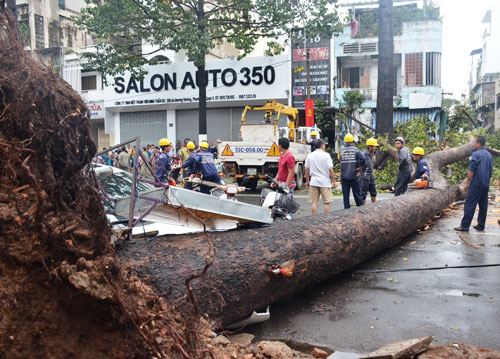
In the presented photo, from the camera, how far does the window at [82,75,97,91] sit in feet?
95.2

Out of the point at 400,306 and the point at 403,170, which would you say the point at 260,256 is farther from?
the point at 403,170

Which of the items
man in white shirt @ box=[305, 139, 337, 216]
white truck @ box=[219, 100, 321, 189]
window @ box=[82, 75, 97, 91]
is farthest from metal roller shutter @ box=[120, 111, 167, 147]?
man in white shirt @ box=[305, 139, 337, 216]

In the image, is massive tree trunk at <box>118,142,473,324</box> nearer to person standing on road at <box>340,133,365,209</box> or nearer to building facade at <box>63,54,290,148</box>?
person standing on road at <box>340,133,365,209</box>

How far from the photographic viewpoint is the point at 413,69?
87.4ft

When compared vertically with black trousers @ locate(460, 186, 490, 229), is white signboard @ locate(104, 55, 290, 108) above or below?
above

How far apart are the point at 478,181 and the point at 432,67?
809 inches

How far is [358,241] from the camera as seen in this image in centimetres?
570

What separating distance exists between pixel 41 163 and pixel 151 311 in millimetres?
981

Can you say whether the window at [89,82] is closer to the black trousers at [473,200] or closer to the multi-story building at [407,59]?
the multi-story building at [407,59]

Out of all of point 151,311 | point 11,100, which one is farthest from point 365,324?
point 11,100

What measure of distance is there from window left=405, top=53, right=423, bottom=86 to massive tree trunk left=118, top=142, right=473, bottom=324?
22.1 metres

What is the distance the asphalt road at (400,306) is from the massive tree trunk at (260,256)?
20 centimetres

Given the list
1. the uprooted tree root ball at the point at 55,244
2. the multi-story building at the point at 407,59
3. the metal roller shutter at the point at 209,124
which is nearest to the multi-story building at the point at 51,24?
the metal roller shutter at the point at 209,124

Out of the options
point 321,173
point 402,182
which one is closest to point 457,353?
point 321,173
